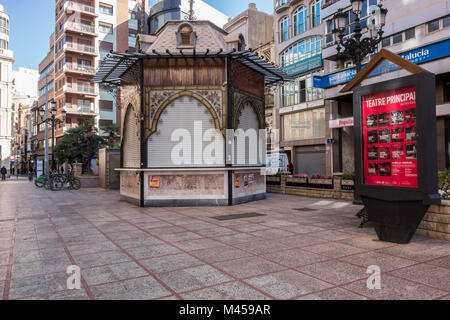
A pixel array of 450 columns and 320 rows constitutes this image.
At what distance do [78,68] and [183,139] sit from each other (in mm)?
43282

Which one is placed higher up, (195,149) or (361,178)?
(195,149)

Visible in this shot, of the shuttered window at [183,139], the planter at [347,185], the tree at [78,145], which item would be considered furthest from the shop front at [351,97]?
the tree at [78,145]

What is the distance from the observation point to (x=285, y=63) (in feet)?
125

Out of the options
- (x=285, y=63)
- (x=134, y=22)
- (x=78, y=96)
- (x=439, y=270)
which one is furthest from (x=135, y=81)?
(x=134, y=22)

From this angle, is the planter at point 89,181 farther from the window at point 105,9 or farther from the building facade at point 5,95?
the window at point 105,9

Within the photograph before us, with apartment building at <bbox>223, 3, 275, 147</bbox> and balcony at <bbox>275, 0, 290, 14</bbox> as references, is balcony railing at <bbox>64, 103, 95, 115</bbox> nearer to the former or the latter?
apartment building at <bbox>223, 3, 275, 147</bbox>

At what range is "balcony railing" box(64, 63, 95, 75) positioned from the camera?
48.6 metres

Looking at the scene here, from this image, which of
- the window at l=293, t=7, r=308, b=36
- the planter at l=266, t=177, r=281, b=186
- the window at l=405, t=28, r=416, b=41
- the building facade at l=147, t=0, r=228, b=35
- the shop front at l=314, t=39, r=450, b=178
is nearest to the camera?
the planter at l=266, t=177, r=281, b=186

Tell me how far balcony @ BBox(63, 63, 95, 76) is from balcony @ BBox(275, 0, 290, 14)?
30448mm

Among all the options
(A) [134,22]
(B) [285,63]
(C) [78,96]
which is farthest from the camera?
(A) [134,22]

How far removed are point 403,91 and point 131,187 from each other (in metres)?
12.2

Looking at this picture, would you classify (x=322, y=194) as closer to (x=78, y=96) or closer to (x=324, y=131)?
(x=324, y=131)

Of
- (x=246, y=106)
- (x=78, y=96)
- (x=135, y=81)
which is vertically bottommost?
(x=246, y=106)

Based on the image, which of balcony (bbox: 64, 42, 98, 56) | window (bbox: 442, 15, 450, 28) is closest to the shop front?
window (bbox: 442, 15, 450, 28)
